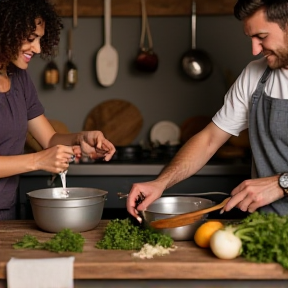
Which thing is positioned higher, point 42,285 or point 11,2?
point 11,2

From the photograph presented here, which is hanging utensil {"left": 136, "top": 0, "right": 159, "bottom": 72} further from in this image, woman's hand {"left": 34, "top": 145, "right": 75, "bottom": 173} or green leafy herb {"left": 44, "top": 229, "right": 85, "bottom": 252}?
green leafy herb {"left": 44, "top": 229, "right": 85, "bottom": 252}

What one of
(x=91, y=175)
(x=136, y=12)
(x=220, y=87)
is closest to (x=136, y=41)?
(x=136, y=12)

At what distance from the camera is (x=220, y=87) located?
162 inches

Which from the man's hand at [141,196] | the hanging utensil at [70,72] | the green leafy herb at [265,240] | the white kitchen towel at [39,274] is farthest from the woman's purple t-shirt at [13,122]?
the hanging utensil at [70,72]

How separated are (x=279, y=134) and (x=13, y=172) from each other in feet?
3.40

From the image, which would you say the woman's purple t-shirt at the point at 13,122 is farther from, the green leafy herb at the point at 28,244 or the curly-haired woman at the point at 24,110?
the green leafy herb at the point at 28,244

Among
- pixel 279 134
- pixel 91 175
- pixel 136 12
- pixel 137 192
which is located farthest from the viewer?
pixel 136 12

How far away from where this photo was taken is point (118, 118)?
4.15 m

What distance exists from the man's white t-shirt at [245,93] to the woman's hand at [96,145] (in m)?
0.48

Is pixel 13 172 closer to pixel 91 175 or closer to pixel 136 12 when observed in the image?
pixel 91 175

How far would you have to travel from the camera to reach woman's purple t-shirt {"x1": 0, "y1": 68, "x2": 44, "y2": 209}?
2352mm

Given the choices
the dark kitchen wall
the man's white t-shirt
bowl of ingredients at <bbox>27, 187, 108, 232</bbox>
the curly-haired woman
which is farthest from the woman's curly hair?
the dark kitchen wall

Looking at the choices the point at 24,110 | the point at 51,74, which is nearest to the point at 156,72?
the point at 51,74

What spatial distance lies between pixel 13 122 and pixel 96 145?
37 cm
